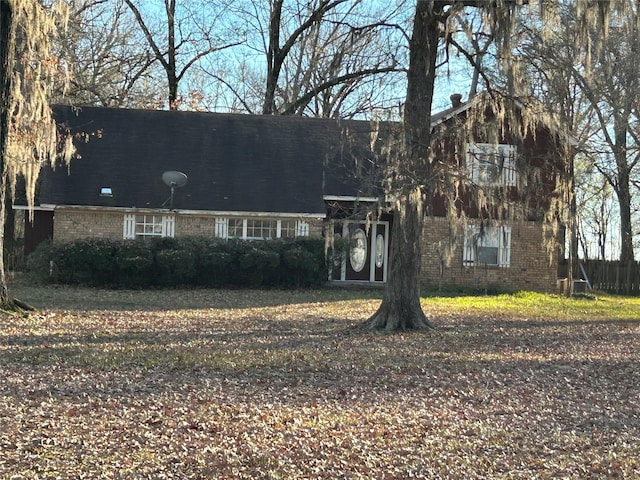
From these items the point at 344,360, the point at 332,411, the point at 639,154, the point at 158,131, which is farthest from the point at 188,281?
the point at 639,154

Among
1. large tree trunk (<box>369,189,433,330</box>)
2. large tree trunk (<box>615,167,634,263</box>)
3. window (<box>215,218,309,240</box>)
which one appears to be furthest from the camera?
large tree trunk (<box>615,167,634,263</box>)

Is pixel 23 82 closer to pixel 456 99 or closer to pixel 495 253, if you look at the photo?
pixel 495 253

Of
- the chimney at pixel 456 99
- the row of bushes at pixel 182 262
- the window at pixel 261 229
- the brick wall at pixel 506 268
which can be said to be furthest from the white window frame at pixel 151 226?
the chimney at pixel 456 99

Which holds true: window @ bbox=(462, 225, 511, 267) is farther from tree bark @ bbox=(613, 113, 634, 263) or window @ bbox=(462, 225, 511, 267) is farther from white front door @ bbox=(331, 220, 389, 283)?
tree bark @ bbox=(613, 113, 634, 263)

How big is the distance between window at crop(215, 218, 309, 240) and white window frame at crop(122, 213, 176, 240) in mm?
1423

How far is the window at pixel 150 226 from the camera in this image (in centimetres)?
2398

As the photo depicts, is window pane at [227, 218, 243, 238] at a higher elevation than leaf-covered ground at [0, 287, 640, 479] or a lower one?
higher

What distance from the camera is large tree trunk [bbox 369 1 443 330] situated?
13469mm

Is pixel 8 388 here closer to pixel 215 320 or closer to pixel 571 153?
pixel 215 320

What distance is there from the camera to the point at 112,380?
8453 millimetres

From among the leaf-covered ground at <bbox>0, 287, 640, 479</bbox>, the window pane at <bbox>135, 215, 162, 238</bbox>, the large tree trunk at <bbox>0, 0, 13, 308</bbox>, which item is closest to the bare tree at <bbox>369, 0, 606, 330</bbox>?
the leaf-covered ground at <bbox>0, 287, 640, 479</bbox>

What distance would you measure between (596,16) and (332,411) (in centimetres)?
922

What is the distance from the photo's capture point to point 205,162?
25562 millimetres

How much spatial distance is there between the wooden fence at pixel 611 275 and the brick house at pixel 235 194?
205 inches
